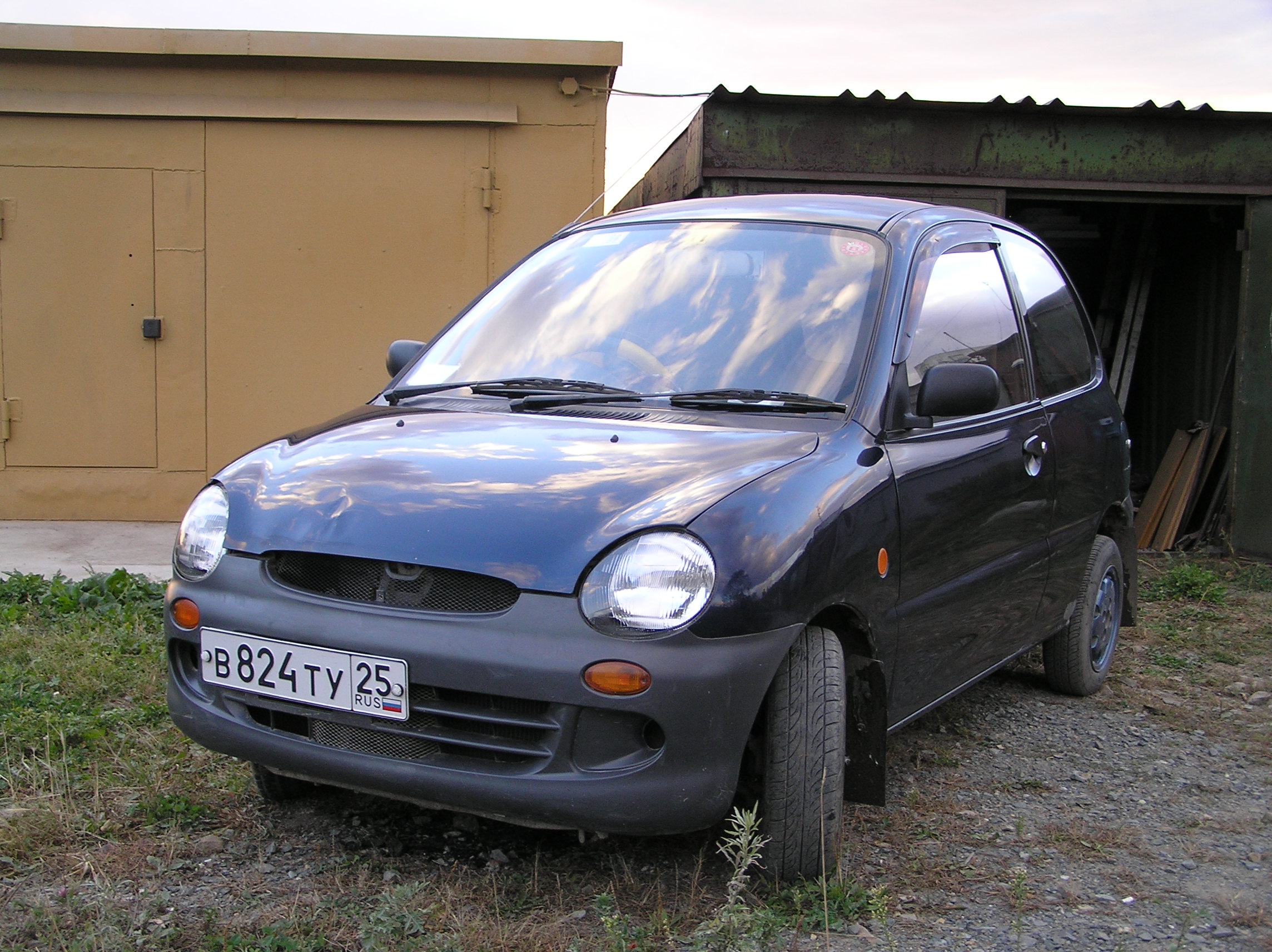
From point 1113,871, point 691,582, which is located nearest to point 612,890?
point 691,582

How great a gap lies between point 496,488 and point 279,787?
1.19 metres

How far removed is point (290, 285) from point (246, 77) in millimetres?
1342

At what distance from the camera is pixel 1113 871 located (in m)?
3.00

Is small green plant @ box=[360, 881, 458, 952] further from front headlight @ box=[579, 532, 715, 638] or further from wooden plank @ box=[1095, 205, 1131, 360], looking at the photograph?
wooden plank @ box=[1095, 205, 1131, 360]

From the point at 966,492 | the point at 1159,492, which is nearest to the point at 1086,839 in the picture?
the point at 966,492

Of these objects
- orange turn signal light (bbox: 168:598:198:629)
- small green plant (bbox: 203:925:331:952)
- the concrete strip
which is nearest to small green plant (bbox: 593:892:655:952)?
small green plant (bbox: 203:925:331:952)

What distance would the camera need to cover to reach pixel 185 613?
272cm

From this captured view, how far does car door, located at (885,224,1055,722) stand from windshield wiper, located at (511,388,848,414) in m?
0.24

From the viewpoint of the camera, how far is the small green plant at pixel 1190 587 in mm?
6680

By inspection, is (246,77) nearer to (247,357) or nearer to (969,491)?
(247,357)

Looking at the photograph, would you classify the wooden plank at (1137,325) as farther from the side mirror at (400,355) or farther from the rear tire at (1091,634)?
the side mirror at (400,355)

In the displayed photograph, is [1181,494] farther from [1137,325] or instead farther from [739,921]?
[739,921]

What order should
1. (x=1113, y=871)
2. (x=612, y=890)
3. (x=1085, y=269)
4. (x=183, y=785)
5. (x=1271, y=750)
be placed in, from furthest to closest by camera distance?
(x=1085, y=269) → (x=1271, y=750) → (x=183, y=785) → (x=1113, y=871) → (x=612, y=890)

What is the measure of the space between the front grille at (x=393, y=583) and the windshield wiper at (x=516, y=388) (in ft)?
2.75
